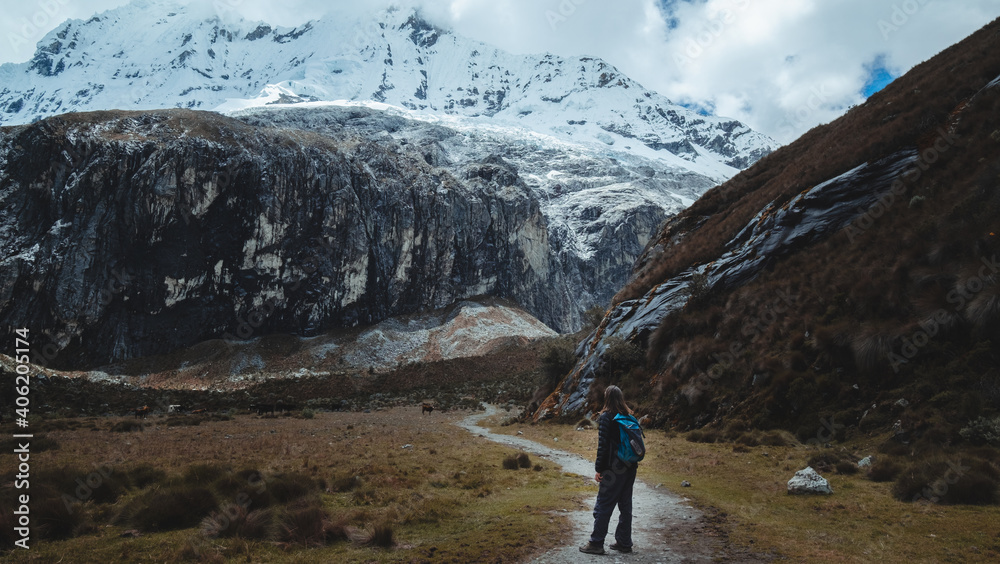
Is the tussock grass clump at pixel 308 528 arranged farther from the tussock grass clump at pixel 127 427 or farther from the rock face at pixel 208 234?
the rock face at pixel 208 234

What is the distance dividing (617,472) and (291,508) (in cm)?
574

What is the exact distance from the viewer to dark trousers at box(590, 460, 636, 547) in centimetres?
671

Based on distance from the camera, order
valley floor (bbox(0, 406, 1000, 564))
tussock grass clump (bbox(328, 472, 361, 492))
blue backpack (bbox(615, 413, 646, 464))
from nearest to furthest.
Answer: valley floor (bbox(0, 406, 1000, 564)) → blue backpack (bbox(615, 413, 646, 464)) → tussock grass clump (bbox(328, 472, 361, 492))

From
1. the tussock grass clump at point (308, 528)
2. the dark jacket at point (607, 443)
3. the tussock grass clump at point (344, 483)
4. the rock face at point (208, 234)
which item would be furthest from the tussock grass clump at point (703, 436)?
the rock face at point (208, 234)

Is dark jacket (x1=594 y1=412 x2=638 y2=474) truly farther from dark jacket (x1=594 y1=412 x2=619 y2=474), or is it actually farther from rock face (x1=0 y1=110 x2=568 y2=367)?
rock face (x1=0 y1=110 x2=568 y2=367)

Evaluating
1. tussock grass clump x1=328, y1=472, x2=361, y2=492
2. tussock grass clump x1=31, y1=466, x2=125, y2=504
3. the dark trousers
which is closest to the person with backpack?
the dark trousers

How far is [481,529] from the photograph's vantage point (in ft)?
26.8

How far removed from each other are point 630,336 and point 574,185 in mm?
175358

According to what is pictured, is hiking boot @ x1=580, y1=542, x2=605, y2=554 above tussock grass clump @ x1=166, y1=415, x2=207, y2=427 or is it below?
above

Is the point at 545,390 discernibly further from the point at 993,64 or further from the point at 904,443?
the point at 993,64

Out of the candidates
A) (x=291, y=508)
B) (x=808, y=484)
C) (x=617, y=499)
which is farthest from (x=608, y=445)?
(x=291, y=508)

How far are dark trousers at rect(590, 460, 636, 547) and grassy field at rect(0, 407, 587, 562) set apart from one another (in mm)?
909

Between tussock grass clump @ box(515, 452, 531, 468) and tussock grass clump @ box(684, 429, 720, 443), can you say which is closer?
tussock grass clump @ box(515, 452, 531, 468)

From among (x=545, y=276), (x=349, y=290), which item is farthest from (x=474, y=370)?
(x=545, y=276)
